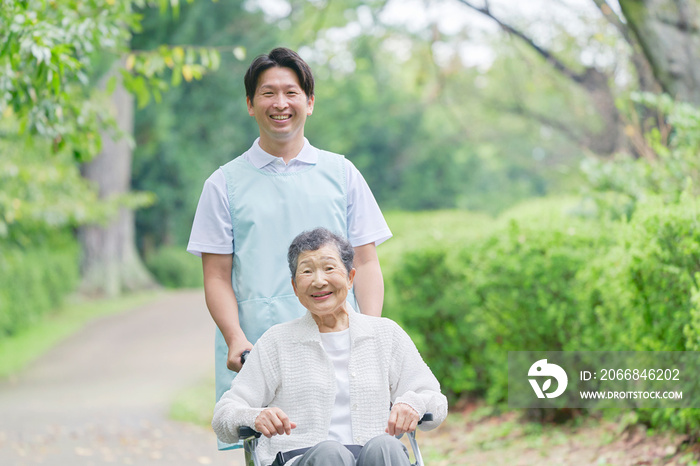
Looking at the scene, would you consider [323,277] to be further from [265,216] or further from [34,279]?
[34,279]

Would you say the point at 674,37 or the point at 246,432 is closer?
the point at 246,432

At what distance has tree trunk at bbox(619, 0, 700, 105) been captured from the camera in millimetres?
6926

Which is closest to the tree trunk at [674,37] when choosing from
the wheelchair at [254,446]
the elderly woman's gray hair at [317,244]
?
the elderly woman's gray hair at [317,244]

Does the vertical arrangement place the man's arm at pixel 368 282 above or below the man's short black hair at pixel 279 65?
below

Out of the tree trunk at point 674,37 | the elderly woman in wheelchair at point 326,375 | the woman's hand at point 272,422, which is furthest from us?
the tree trunk at point 674,37

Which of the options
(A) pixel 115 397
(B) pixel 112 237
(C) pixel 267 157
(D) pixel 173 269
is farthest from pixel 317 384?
(D) pixel 173 269

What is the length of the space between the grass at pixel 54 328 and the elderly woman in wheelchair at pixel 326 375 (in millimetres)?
10387

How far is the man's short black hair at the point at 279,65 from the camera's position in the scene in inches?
119

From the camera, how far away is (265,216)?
3.08 meters

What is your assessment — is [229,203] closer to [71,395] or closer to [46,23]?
[46,23]

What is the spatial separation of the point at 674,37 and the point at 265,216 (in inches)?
207

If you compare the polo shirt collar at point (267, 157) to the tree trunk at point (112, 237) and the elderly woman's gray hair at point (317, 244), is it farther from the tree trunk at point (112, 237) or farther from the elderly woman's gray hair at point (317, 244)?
the tree trunk at point (112, 237)

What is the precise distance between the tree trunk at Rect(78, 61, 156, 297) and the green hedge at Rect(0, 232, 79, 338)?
33.3 inches

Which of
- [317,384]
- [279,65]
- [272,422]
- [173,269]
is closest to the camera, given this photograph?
[272,422]
